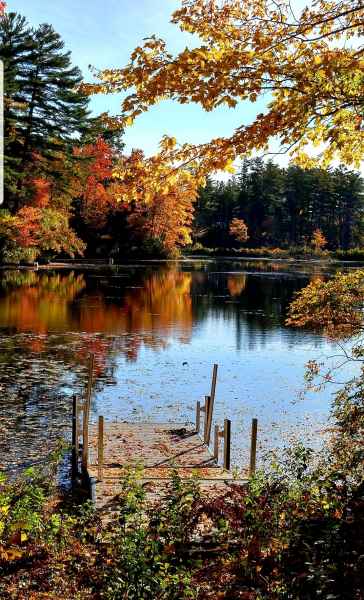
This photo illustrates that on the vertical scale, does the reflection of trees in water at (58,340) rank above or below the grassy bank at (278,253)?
below

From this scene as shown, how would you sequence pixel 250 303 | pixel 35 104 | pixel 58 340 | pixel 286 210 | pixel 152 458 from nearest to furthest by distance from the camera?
pixel 152 458 < pixel 58 340 < pixel 250 303 < pixel 35 104 < pixel 286 210

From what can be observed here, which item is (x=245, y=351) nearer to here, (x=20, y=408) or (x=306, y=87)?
(x=20, y=408)

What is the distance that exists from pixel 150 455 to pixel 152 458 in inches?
6.4

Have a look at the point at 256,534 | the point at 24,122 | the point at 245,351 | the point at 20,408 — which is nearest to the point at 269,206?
the point at 24,122

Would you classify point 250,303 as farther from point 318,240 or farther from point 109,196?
point 318,240

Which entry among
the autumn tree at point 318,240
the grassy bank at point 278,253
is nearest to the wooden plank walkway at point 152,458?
the grassy bank at point 278,253

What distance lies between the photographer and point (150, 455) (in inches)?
429

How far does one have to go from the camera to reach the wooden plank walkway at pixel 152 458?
9070 millimetres

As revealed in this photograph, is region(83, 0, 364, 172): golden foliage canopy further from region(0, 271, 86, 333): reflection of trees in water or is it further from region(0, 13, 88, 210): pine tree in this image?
region(0, 13, 88, 210): pine tree

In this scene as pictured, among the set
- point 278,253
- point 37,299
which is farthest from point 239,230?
point 37,299

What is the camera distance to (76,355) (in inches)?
800

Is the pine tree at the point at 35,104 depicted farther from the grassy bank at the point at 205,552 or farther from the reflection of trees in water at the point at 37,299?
the grassy bank at the point at 205,552

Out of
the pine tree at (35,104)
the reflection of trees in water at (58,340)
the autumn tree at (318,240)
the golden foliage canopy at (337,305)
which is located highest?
the pine tree at (35,104)

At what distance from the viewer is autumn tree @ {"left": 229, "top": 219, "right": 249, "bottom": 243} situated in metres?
108
